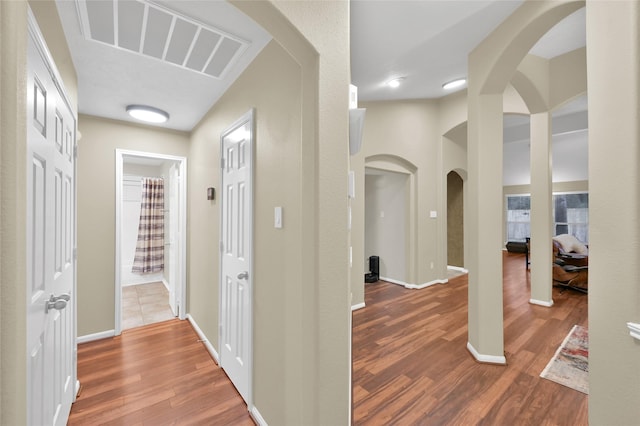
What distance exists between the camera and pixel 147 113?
2754 mm

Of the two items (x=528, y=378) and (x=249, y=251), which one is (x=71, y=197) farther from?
(x=528, y=378)

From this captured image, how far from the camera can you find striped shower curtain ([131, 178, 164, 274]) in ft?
17.1

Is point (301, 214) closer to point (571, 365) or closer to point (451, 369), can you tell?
point (451, 369)

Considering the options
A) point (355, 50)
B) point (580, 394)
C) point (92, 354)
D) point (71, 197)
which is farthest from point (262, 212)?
point (580, 394)

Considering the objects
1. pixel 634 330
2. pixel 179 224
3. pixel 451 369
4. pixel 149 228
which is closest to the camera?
pixel 634 330

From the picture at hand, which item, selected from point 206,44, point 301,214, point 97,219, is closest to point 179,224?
point 97,219

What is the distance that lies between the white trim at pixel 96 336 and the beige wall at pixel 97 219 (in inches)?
1.2

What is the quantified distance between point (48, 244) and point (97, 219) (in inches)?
82.2

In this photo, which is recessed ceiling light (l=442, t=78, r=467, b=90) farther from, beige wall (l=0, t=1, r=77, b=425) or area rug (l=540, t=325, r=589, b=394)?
beige wall (l=0, t=1, r=77, b=425)

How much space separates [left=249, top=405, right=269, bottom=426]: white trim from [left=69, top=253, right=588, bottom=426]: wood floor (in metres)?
0.07

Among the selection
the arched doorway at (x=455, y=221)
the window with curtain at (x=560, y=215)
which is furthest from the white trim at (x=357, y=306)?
the window with curtain at (x=560, y=215)

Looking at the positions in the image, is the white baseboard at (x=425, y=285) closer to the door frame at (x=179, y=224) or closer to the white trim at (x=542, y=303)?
the white trim at (x=542, y=303)

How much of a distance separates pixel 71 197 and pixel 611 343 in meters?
3.32

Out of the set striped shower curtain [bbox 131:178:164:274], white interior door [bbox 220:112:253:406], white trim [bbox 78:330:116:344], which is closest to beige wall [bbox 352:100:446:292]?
white interior door [bbox 220:112:253:406]
